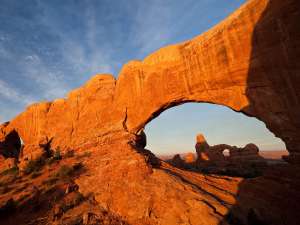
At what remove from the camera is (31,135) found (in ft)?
86.2

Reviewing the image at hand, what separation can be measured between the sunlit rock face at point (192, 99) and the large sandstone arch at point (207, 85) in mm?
58

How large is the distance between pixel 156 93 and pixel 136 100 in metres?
2.58

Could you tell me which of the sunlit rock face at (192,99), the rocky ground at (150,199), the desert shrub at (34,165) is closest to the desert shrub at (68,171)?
the rocky ground at (150,199)

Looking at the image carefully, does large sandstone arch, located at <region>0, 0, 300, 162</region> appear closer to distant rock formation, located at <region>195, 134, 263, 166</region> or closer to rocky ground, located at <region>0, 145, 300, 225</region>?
rocky ground, located at <region>0, 145, 300, 225</region>

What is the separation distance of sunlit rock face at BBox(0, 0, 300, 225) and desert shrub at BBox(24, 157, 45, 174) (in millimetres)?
3527

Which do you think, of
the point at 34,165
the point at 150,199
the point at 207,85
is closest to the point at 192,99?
the point at 207,85

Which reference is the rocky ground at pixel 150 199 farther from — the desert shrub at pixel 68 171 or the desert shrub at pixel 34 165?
the desert shrub at pixel 34 165

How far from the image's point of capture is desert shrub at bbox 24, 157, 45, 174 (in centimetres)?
1732

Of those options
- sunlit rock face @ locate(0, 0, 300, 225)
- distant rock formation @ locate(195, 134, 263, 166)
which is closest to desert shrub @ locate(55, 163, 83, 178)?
sunlit rock face @ locate(0, 0, 300, 225)

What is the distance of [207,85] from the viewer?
15.3m

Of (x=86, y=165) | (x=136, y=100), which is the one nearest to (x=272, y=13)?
(x=136, y=100)

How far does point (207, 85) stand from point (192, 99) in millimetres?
1797

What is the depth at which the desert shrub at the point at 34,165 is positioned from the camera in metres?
17.3

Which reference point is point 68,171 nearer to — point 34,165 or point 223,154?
point 34,165
